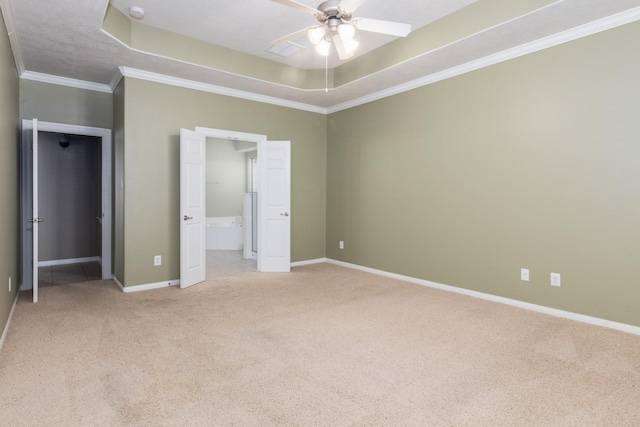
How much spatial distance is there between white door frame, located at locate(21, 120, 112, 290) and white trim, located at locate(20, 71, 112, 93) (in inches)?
21.3

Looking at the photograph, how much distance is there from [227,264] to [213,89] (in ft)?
9.61

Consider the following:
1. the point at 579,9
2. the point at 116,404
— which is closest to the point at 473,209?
the point at 579,9

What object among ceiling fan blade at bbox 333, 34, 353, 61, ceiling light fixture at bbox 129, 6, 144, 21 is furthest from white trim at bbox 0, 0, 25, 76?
ceiling fan blade at bbox 333, 34, 353, 61

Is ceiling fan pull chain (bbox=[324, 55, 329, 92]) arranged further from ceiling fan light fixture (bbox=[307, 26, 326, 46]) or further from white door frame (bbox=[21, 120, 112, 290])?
white door frame (bbox=[21, 120, 112, 290])

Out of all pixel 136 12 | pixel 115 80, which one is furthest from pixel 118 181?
pixel 136 12

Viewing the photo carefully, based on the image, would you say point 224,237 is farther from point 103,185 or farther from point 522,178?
point 522,178

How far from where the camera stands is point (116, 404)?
212 cm

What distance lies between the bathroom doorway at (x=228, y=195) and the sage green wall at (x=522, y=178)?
325 centimetres

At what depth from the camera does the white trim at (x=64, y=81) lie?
4.56 metres

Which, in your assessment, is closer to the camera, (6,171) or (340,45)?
(340,45)

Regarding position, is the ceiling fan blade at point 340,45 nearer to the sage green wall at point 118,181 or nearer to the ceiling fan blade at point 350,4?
the ceiling fan blade at point 350,4

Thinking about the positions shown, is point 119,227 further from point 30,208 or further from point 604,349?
point 604,349

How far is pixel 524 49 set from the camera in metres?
3.82

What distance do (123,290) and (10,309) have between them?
3.88ft
